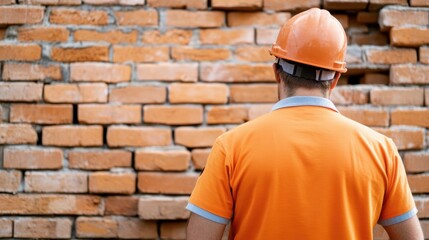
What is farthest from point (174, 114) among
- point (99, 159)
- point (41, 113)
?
point (41, 113)

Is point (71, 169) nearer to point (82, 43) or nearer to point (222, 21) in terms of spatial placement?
point (82, 43)

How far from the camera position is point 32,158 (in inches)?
101

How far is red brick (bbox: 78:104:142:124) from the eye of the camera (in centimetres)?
257

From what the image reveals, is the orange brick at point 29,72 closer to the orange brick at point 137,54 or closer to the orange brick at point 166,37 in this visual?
the orange brick at point 137,54

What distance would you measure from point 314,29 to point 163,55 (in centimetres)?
103

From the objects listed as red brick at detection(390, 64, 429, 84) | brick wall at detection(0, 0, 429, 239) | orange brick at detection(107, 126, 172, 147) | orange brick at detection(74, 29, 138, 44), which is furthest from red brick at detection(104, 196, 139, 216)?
red brick at detection(390, 64, 429, 84)

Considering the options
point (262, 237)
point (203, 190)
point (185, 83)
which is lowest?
point (262, 237)

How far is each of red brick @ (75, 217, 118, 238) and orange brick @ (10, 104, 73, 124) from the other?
0.49 metres

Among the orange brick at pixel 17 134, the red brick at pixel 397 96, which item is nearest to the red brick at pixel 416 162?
the red brick at pixel 397 96

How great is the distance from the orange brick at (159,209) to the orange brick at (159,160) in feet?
0.50

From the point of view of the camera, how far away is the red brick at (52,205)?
8.34 ft

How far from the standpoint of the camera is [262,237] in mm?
1691

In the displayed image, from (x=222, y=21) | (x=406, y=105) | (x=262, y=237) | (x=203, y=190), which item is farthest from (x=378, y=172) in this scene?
(x=222, y=21)

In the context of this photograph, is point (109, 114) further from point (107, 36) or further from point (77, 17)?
point (77, 17)
